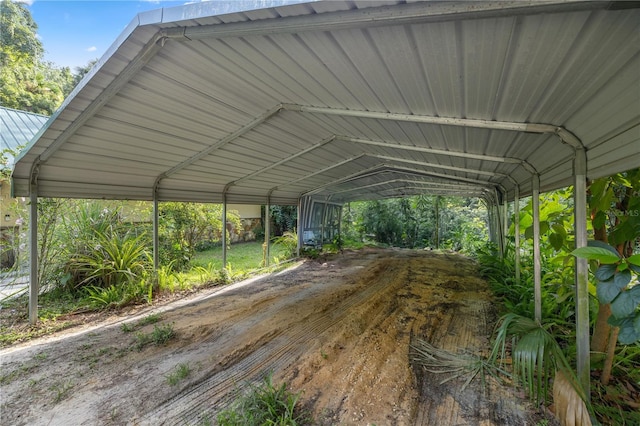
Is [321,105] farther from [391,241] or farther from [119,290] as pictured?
[391,241]

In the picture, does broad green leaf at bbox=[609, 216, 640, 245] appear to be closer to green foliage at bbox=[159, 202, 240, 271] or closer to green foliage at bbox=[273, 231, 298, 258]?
green foliage at bbox=[159, 202, 240, 271]

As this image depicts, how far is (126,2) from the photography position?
2381 mm

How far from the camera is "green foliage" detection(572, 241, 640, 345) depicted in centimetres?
105

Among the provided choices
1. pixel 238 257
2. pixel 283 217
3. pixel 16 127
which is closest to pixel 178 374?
pixel 238 257

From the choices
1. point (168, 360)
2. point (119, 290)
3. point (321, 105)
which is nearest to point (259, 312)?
point (168, 360)

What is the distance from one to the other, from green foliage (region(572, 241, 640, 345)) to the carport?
0.51 metres

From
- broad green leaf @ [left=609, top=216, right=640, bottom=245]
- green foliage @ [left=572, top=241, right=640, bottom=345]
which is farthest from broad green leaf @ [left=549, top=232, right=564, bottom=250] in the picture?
green foliage @ [left=572, top=241, right=640, bottom=345]

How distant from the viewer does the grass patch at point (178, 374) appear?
2.20 m

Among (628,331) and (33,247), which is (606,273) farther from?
(33,247)

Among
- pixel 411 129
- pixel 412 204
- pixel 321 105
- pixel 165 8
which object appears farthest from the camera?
pixel 412 204

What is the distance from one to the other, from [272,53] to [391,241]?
1158cm

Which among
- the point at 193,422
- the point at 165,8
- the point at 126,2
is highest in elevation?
the point at 126,2

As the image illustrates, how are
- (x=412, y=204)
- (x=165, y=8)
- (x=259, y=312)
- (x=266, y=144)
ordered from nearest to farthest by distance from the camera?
(x=165, y=8), (x=259, y=312), (x=266, y=144), (x=412, y=204)

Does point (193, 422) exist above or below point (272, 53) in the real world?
below
